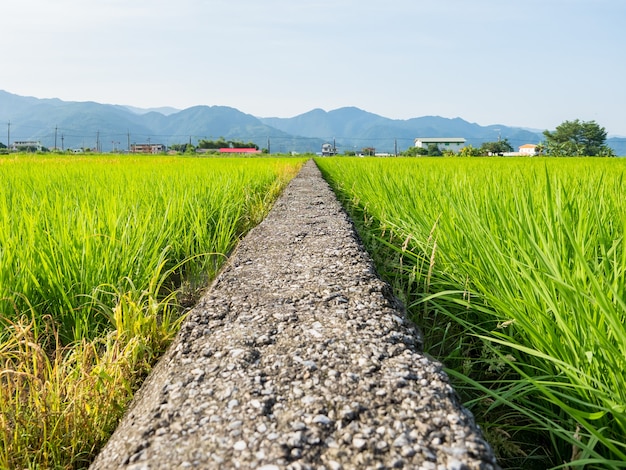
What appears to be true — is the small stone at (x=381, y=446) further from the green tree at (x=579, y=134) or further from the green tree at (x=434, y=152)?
the green tree at (x=579, y=134)

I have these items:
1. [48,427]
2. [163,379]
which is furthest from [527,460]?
[48,427]

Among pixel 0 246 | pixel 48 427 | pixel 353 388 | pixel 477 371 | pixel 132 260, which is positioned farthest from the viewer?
pixel 132 260

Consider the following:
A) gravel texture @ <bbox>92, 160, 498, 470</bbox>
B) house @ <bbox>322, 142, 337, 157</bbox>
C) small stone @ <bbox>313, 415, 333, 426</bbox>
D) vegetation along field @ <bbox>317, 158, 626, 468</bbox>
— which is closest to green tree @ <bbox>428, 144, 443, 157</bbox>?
house @ <bbox>322, 142, 337, 157</bbox>

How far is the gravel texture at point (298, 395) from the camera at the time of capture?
0.79 metres

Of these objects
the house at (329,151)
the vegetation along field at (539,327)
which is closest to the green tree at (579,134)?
the house at (329,151)

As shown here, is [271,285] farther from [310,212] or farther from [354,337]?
[310,212]

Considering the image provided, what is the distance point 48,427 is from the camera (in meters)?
1.10

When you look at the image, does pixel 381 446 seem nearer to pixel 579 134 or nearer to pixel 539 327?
pixel 539 327

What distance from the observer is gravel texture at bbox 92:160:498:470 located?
0.79 meters

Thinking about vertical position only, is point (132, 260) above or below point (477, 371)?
above

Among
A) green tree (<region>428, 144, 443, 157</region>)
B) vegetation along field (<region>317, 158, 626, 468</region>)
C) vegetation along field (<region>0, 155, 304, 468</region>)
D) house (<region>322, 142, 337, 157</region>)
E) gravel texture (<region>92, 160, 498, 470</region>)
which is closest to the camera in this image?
gravel texture (<region>92, 160, 498, 470</region>)

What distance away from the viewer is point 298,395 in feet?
3.18

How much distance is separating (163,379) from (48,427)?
11.3 inches

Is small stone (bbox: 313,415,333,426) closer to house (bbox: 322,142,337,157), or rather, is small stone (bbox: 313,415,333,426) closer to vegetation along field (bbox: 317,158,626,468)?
vegetation along field (bbox: 317,158,626,468)
